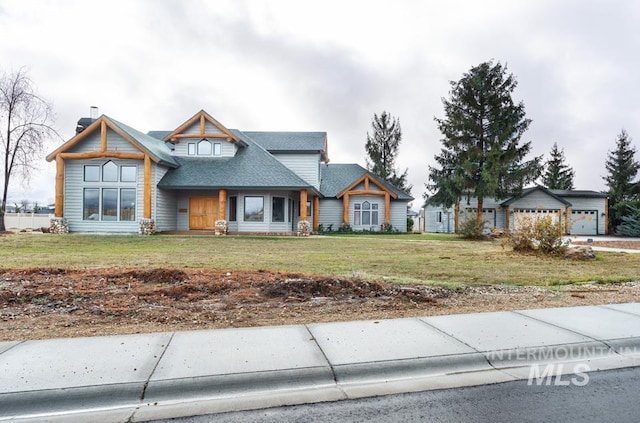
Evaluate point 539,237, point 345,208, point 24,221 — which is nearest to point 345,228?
point 345,208

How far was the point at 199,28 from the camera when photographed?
52.4 ft

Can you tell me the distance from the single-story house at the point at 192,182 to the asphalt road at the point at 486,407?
1960 centimetres

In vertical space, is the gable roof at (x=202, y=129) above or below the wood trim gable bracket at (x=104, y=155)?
above

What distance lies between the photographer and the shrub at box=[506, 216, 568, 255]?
13172 millimetres

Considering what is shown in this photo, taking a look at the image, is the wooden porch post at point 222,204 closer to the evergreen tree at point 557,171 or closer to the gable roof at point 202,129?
the gable roof at point 202,129

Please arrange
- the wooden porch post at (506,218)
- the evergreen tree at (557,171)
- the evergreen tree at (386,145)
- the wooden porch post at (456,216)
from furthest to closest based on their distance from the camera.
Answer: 1. the evergreen tree at (557,171)
2. the evergreen tree at (386,145)
3. the wooden porch post at (506,218)
4. the wooden porch post at (456,216)

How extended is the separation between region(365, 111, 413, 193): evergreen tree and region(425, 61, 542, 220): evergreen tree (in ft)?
46.0

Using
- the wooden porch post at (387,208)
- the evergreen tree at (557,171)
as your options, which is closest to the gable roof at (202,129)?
the wooden porch post at (387,208)

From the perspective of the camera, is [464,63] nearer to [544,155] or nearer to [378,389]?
[544,155]

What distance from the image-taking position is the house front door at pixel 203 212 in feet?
78.3

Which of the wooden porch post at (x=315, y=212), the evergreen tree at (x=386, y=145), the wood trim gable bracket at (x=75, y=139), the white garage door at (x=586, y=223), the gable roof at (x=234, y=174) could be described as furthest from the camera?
the evergreen tree at (x=386, y=145)

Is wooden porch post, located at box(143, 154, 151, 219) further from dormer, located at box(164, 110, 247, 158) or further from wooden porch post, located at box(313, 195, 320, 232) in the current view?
wooden porch post, located at box(313, 195, 320, 232)

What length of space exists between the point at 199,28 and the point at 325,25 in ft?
17.6

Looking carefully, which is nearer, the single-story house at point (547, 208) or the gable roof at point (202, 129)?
the gable roof at point (202, 129)
